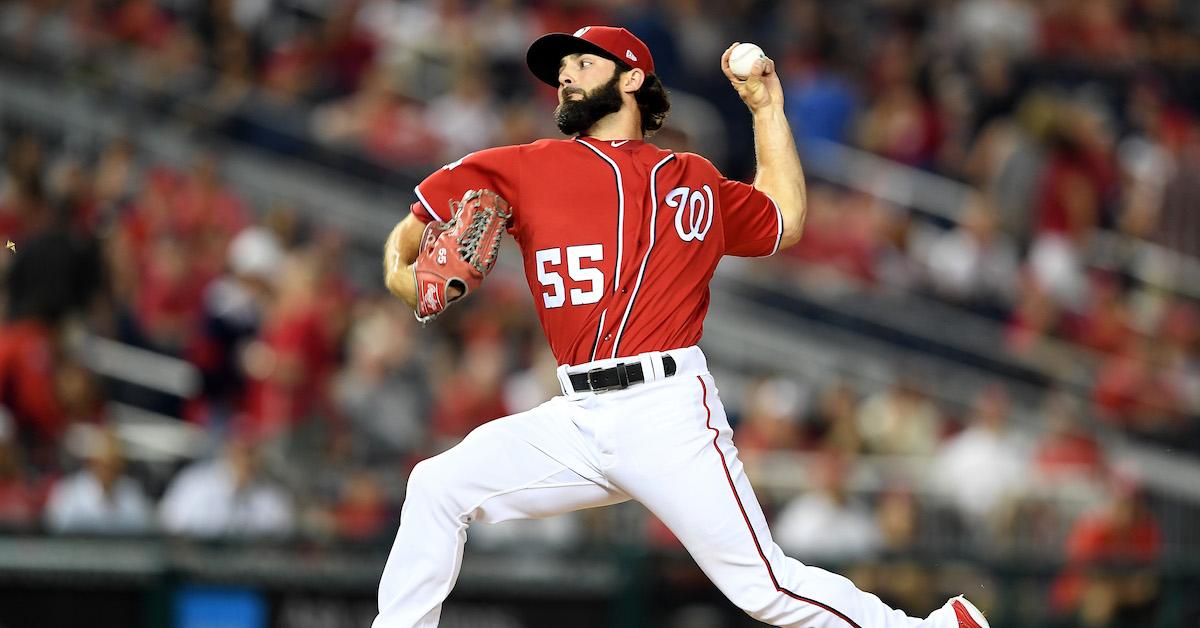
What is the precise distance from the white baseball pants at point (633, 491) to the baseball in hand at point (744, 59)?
0.90 meters

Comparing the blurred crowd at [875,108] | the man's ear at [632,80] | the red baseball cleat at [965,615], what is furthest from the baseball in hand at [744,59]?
the blurred crowd at [875,108]

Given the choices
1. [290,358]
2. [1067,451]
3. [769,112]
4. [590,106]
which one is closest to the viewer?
[590,106]

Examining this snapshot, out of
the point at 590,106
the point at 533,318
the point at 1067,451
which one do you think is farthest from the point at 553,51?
the point at 1067,451

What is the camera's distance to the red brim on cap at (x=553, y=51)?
5277 mm

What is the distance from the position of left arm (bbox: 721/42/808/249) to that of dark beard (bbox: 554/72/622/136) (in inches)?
16.7

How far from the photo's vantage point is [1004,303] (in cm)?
1163

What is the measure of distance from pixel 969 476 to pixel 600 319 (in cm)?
542

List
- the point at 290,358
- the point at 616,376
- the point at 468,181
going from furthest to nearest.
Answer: the point at 290,358
the point at 468,181
the point at 616,376

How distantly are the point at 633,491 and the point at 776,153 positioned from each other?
1.23 meters

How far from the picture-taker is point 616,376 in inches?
199

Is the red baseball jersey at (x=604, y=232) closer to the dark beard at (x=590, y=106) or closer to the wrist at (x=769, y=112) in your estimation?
the dark beard at (x=590, y=106)

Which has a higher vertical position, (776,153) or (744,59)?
(744,59)

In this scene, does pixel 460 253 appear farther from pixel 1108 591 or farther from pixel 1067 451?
pixel 1067 451

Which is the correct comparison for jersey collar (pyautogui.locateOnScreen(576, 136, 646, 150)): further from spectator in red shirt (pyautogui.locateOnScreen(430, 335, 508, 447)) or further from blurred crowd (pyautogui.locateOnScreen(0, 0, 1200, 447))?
blurred crowd (pyautogui.locateOnScreen(0, 0, 1200, 447))
